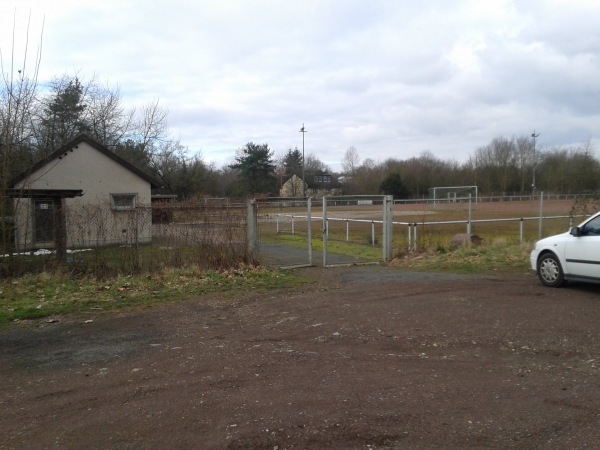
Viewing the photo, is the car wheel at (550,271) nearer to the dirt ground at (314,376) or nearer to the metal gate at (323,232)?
the dirt ground at (314,376)

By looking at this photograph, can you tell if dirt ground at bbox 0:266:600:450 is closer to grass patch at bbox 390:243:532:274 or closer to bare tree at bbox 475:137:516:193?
grass patch at bbox 390:243:532:274

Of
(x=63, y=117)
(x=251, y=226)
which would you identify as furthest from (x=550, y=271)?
(x=63, y=117)

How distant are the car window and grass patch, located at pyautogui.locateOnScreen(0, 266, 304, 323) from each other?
5766 millimetres

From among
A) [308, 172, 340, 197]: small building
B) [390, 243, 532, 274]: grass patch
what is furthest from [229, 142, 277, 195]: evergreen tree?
[390, 243, 532, 274]: grass patch

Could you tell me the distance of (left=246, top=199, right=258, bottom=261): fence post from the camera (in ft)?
42.3

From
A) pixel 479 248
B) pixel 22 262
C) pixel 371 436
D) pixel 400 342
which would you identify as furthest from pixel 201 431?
pixel 479 248

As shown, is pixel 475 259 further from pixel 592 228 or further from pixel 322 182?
pixel 322 182

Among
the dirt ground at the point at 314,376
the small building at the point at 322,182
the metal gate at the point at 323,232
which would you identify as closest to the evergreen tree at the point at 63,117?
the metal gate at the point at 323,232

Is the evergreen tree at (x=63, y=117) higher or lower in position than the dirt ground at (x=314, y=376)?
higher

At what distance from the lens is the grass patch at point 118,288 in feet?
29.3

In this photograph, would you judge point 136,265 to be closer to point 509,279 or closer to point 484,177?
point 509,279

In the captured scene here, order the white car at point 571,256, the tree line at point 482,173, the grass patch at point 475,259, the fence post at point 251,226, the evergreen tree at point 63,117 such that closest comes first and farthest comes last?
the white car at point 571,256, the fence post at point 251,226, the grass patch at point 475,259, the evergreen tree at point 63,117, the tree line at point 482,173

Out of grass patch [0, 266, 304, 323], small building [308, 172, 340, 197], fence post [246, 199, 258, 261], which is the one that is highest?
small building [308, 172, 340, 197]

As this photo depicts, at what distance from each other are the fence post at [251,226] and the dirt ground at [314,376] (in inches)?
166
